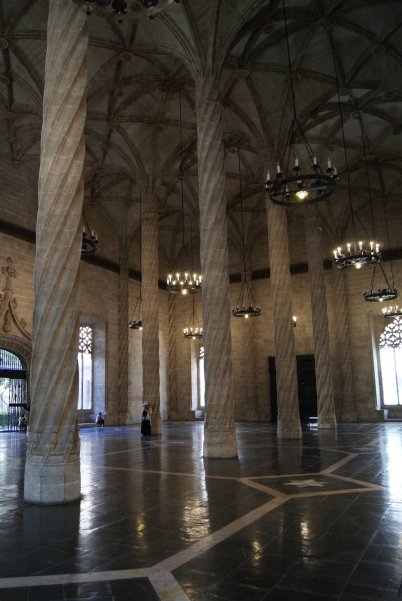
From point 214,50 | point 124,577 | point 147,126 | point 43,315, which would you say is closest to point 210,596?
point 124,577

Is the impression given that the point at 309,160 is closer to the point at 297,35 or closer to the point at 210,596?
the point at 297,35

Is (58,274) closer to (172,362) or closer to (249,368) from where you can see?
(249,368)

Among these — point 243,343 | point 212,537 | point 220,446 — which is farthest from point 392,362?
point 212,537

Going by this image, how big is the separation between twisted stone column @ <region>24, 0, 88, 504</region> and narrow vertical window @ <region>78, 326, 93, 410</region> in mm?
18965

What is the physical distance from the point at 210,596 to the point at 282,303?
1418 centimetres

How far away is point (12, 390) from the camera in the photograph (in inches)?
841

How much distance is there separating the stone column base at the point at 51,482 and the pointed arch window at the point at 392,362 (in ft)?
74.9

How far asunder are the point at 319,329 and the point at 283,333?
4867 millimetres

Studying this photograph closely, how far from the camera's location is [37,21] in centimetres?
1485

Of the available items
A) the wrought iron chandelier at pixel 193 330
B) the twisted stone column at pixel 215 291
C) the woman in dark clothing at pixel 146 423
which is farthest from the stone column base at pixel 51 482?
the wrought iron chandelier at pixel 193 330

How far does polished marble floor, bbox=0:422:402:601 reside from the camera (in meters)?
3.50

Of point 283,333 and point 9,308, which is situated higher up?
point 9,308

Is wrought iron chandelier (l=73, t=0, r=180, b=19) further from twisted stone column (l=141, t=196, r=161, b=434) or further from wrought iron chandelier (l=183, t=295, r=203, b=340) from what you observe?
wrought iron chandelier (l=183, t=295, r=203, b=340)

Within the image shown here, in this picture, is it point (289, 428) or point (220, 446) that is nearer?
point (220, 446)
